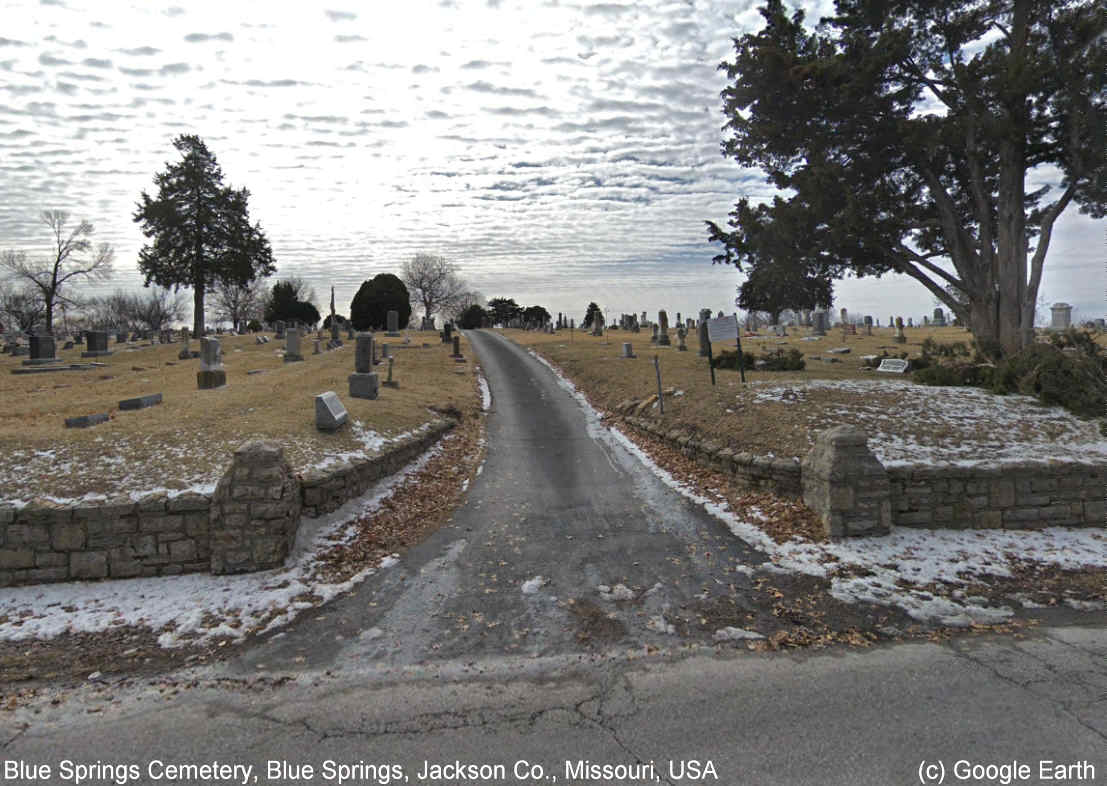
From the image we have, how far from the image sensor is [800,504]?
7.97m

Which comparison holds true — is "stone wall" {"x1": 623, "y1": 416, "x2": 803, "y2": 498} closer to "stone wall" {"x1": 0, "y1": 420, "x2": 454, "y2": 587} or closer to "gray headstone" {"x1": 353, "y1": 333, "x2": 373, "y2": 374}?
"stone wall" {"x1": 0, "y1": 420, "x2": 454, "y2": 587}

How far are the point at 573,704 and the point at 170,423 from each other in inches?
331

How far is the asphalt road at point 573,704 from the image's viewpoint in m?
3.41

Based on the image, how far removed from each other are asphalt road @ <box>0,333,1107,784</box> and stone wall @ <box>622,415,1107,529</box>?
2.51 metres

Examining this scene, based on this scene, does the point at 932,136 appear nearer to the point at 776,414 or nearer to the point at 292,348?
the point at 776,414

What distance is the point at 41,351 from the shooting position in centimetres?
2514

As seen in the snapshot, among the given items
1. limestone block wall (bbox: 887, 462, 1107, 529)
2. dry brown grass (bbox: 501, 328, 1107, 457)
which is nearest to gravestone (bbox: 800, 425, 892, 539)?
limestone block wall (bbox: 887, 462, 1107, 529)

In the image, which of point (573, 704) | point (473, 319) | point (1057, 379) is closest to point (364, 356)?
point (573, 704)

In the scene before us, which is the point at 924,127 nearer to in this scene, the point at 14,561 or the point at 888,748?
the point at 888,748

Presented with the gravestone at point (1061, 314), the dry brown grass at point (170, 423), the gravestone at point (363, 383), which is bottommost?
the dry brown grass at point (170, 423)

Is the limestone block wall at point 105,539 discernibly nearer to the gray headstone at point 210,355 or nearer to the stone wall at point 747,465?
the stone wall at point 747,465

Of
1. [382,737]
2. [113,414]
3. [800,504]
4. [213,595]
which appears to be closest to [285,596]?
[213,595]

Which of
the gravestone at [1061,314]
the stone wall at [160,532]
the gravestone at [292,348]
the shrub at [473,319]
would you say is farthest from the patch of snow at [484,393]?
the shrub at [473,319]

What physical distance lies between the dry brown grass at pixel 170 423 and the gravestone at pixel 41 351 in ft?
6.59
